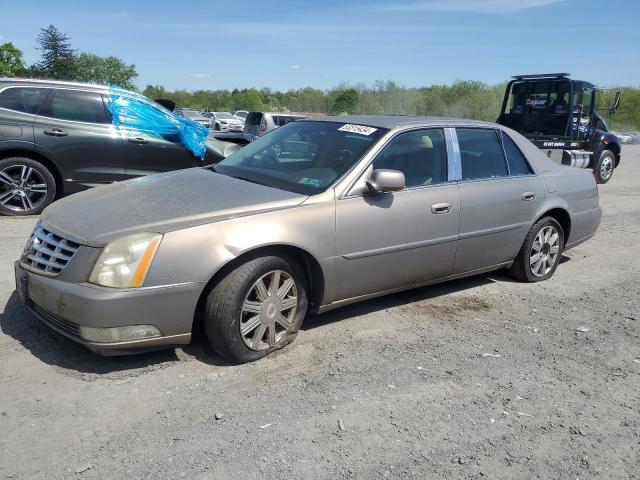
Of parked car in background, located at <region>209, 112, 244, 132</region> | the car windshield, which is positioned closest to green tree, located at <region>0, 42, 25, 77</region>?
parked car in background, located at <region>209, 112, 244, 132</region>

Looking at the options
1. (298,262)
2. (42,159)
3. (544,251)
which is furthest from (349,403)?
(42,159)

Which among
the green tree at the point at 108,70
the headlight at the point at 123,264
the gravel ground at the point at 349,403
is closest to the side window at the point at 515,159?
the gravel ground at the point at 349,403

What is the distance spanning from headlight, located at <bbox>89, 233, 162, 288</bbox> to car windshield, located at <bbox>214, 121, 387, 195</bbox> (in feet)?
3.93

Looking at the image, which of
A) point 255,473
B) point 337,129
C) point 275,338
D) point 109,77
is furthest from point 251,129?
point 109,77

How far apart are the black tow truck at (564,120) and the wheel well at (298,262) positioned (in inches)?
446

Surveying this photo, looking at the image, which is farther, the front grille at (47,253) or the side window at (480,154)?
the side window at (480,154)

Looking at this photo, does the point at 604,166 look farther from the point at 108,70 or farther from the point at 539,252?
the point at 108,70

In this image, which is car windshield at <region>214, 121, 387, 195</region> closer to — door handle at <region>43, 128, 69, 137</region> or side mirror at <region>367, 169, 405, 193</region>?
side mirror at <region>367, 169, 405, 193</region>

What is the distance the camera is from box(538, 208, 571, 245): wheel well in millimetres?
5629

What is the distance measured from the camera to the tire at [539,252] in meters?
5.45

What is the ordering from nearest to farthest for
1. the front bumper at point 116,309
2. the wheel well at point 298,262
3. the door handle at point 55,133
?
the front bumper at point 116,309
the wheel well at point 298,262
the door handle at point 55,133

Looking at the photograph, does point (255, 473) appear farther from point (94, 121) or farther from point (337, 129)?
point (94, 121)

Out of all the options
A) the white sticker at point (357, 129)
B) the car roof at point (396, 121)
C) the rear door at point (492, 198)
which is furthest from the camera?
Answer: the rear door at point (492, 198)

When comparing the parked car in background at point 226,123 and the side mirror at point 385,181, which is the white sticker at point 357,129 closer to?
the side mirror at point 385,181
